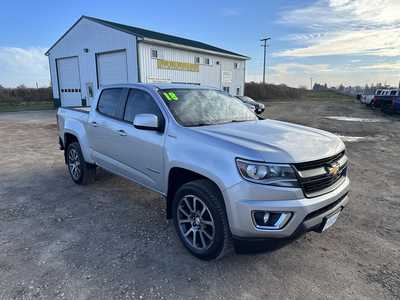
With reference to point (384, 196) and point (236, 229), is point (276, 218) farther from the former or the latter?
point (384, 196)

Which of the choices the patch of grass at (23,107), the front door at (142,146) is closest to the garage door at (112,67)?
the patch of grass at (23,107)

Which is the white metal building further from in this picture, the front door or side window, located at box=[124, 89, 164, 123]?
the front door

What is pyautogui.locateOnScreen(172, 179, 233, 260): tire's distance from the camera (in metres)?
2.67

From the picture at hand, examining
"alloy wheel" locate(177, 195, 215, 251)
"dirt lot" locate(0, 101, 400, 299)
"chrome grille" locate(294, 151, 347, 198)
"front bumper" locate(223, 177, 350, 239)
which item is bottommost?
"dirt lot" locate(0, 101, 400, 299)

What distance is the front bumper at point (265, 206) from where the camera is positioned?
240cm

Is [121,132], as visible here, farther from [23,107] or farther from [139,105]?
[23,107]

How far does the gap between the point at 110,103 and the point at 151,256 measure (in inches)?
98.3

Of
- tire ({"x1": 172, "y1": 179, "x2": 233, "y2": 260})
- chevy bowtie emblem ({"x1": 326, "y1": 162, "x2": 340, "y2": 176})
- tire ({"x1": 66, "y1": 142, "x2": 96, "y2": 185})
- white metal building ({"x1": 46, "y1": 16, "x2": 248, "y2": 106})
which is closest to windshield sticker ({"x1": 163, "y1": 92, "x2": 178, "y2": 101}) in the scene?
tire ({"x1": 172, "y1": 179, "x2": 233, "y2": 260})

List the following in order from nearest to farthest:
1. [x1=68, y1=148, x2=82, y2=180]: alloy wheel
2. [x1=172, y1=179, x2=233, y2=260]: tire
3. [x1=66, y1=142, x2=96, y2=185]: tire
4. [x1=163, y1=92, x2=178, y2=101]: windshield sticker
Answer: [x1=172, y1=179, x2=233, y2=260]: tire, [x1=163, y1=92, x2=178, y2=101]: windshield sticker, [x1=66, y1=142, x2=96, y2=185]: tire, [x1=68, y1=148, x2=82, y2=180]: alloy wheel

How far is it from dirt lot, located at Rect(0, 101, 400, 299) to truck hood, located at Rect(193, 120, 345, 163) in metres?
0.89

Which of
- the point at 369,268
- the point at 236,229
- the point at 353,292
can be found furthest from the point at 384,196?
the point at 236,229

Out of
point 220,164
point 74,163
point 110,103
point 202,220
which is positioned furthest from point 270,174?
point 74,163

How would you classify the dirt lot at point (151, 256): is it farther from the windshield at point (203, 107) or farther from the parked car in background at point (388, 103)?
the parked car in background at point (388, 103)

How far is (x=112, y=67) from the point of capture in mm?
20703
